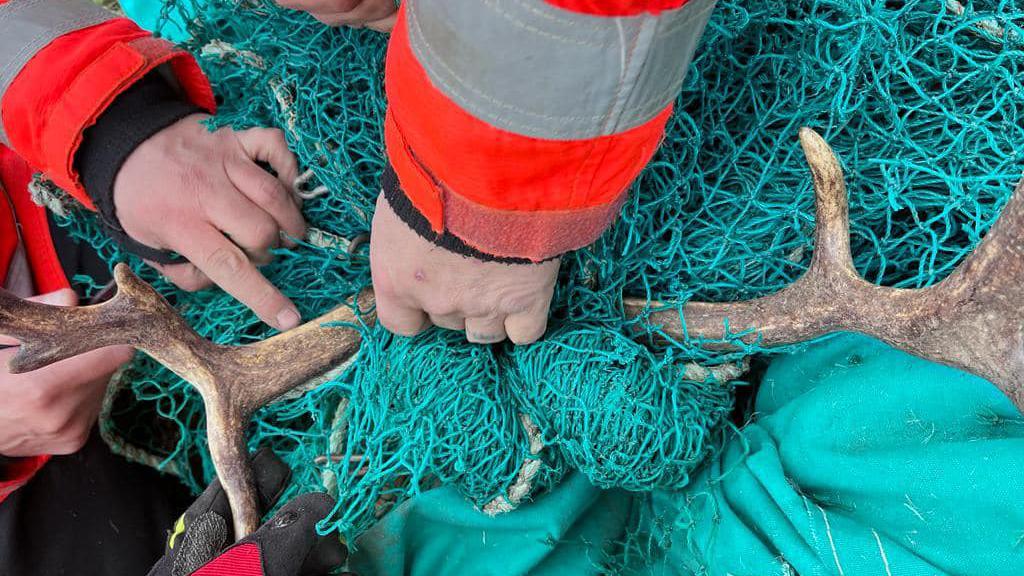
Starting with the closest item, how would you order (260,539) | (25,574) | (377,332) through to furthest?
1. (260,539)
2. (377,332)
3. (25,574)

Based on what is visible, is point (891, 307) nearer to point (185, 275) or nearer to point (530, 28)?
point (530, 28)

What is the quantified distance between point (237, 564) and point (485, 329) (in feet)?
0.96

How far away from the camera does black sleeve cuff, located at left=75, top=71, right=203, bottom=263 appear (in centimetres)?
76

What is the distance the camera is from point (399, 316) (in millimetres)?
660

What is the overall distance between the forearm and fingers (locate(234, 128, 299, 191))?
302 millimetres

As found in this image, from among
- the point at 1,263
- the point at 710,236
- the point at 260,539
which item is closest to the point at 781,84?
the point at 710,236

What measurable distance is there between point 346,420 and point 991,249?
0.58 metres

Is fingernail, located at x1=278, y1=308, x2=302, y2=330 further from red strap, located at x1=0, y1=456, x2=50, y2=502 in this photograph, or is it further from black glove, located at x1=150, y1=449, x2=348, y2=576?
red strap, located at x1=0, y1=456, x2=50, y2=502

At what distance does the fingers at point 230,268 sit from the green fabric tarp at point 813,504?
0.85 feet

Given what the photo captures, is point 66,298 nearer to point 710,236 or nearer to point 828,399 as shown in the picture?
point 710,236

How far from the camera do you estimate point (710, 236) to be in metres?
→ 0.69

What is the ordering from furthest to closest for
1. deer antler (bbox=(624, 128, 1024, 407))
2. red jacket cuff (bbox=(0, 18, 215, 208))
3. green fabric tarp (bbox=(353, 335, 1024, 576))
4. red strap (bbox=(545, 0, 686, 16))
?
red jacket cuff (bbox=(0, 18, 215, 208))
green fabric tarp (bbox=(353, 335, 1024, 576))
deer antler (bbox=(624, 128, 1024, 407))
red strap (bbox=(545, 0, 686, 16))

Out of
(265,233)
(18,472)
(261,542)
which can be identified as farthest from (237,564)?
(18,472)

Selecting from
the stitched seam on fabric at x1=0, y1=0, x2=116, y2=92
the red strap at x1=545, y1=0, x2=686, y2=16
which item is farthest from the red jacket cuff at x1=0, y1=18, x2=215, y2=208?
the red strap at x1=545, y1=0, x2=686, y2=16
